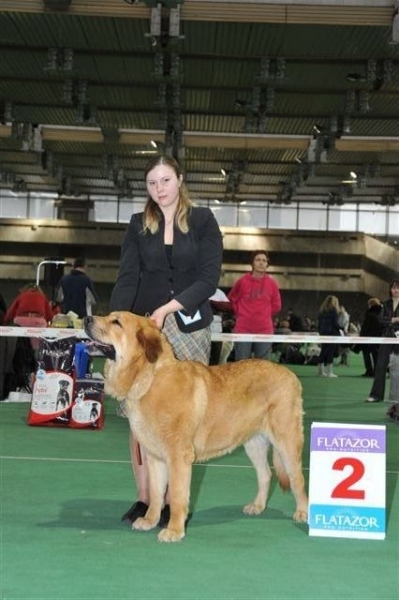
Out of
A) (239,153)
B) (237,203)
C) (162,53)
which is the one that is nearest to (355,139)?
(239,153)

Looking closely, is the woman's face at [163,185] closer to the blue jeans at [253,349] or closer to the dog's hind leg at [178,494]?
the dog's hind leg at [178,494]

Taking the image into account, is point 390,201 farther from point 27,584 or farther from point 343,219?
point 27,584

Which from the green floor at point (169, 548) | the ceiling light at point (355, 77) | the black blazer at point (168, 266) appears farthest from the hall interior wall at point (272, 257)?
the black blazer at point (168, 266)

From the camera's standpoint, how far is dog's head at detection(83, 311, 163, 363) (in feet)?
13.5

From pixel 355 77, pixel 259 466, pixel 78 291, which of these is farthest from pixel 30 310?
pixel 355 77

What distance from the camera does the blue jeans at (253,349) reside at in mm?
11852

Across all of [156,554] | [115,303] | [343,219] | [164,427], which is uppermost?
[343,219]

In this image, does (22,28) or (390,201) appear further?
(390,201)

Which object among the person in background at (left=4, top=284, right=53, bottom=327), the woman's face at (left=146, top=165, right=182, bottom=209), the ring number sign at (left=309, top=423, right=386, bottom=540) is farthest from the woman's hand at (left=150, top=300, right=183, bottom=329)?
the person in background at (left=4, top=284, right=53, bottom=327)

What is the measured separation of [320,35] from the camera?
1500 centimetres

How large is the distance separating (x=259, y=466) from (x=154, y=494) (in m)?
0.71

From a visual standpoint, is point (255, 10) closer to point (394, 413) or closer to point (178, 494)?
point (394, 413)

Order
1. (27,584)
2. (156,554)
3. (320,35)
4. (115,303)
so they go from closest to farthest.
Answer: (27,584), (156,554), (115,303), (320,35)

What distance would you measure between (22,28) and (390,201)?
79.1 ft
